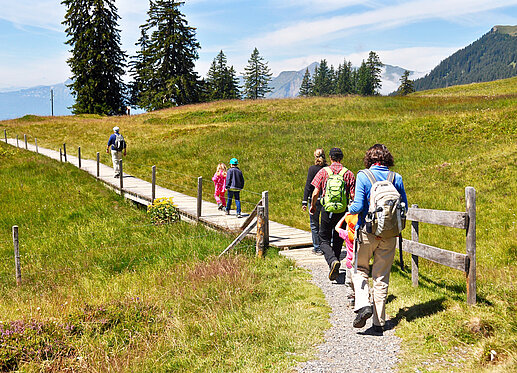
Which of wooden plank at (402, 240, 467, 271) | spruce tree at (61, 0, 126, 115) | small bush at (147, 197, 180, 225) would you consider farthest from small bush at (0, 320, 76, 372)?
spruce tree at (61, 0, 126, 115)

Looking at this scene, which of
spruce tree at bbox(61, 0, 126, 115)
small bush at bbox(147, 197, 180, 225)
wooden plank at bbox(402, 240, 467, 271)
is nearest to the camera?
wooden plank at bbox(402, 240, 467, 271)

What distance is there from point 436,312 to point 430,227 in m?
7.60

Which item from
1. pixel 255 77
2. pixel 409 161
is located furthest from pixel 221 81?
pixel 409 161

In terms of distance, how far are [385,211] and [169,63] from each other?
5884 cm

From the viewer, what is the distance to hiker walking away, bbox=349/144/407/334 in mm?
4848

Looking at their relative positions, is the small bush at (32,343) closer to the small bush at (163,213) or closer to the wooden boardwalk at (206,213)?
the wooden boardwalk at (206,213)

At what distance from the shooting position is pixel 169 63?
59.1 m

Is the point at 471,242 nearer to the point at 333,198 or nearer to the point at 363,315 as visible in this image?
the point at 363,315

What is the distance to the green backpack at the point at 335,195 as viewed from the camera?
674 cm

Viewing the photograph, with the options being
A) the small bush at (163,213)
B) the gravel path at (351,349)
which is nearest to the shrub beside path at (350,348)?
the gravel path at (351,349)

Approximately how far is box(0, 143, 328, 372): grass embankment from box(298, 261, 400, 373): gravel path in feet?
0.65

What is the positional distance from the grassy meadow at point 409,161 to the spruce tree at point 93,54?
682cm

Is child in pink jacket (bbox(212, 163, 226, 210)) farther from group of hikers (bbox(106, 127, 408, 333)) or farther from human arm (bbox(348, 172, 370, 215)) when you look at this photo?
human arm (bbox(348, 172, 370, 215))

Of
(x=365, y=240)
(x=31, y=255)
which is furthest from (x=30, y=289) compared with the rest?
(x=365, y=240)
